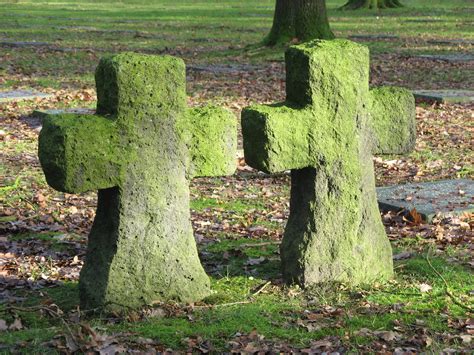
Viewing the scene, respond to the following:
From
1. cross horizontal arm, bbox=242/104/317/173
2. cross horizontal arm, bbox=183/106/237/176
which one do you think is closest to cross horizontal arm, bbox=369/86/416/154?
cross horizontal arm, bbox=242/104/317/173

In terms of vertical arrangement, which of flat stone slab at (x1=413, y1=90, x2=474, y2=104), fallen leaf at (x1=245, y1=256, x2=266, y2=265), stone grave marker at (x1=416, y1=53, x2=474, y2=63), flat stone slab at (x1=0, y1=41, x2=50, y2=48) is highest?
flat stone slab at (x1=0, y1=41, x2=50, y2=48)

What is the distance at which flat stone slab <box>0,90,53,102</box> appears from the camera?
44.2 ft

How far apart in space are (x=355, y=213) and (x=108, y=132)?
1650mm

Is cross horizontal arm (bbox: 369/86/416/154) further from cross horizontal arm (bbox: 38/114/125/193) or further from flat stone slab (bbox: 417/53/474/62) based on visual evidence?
flat stone slab (bbox: 417/53/474/62)

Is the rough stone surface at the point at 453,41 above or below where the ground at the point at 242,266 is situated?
below

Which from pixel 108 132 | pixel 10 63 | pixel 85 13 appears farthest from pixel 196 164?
pixel 85 13

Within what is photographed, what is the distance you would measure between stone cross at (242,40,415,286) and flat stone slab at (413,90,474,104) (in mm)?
7489

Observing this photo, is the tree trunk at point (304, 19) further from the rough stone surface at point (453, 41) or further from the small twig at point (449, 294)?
the small twig at point (449, 294)

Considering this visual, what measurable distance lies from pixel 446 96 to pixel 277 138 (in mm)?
8258

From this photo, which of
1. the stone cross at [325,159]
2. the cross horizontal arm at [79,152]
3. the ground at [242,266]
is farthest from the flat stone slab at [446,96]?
the cross horizontal arm at [79,152]

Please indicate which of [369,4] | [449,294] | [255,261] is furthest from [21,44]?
[369,4]

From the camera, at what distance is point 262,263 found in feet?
21.2

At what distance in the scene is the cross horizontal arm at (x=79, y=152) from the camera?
201 inches

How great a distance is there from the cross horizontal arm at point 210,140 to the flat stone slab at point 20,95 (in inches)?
324
